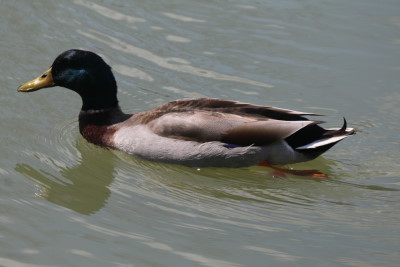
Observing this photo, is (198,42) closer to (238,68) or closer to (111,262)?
(238,68)

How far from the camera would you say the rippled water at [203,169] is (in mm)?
6352

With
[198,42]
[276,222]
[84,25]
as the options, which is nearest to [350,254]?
[276,222]

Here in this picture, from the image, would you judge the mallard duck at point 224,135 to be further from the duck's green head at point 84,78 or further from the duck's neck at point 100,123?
the duck's green head at point 84,78

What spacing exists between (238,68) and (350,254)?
4524 mm

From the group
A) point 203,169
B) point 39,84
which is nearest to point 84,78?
point 39,84

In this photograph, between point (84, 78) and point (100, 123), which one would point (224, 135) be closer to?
point (100, 123)

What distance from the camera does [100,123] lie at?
8641 mm

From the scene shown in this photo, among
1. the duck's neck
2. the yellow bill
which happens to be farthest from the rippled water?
the yellow bill

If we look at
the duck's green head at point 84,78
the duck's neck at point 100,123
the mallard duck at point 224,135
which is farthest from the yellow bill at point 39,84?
the mallard duck at point 224,135

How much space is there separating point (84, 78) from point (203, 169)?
5.43 ft

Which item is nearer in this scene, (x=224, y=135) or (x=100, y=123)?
(x=224, y=135)

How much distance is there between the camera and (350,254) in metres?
6.29

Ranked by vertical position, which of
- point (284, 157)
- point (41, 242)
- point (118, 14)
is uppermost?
A: point (118, 14)

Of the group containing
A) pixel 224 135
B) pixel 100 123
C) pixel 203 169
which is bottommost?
pixel 203 169
